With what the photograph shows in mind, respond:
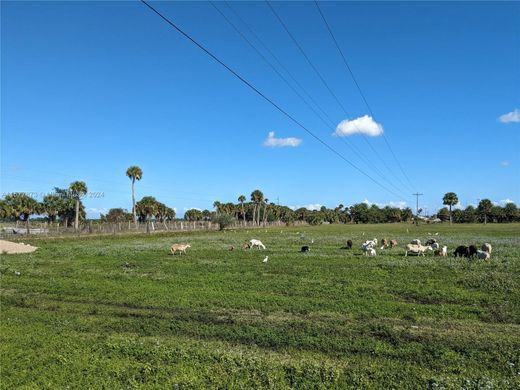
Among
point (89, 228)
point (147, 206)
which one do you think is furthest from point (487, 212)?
point (89, 228)

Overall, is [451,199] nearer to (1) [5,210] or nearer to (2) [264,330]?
(1) [5,210]

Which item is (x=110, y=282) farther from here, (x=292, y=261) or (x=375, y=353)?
(x=375, y=353)

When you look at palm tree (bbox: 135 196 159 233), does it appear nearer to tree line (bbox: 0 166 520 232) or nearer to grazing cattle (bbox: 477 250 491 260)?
tree line (bbox: 0 166 520 232)

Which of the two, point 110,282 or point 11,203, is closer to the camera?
point 110,282

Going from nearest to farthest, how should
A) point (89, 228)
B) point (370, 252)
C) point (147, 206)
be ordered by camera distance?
point (370, 252) → point (89, 228) → point (147, 206)

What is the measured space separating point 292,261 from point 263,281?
9.55 metres

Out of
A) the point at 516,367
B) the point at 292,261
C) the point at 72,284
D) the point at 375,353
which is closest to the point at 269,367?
the point at 375,353

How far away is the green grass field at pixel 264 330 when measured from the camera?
9352mm

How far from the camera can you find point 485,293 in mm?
18250

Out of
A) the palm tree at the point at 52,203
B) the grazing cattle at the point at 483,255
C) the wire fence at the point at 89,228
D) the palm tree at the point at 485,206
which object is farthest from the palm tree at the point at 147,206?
the palm tree at the point at 485,206

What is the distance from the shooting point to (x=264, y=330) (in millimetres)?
12648

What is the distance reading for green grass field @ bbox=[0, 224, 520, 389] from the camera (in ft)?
30.7

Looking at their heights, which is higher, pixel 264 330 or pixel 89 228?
pixel 89 228

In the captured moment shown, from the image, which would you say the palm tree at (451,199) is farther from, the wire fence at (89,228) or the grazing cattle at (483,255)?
the grazing cattle at (483,255)
